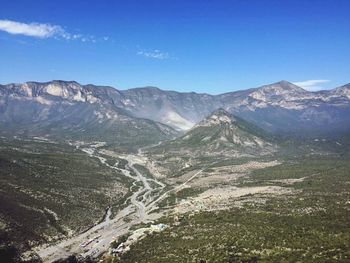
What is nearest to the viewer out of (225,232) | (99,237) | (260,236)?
(260,236)

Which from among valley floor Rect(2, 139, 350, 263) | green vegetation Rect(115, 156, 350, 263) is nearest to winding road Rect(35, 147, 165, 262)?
valley floor Rect(2, 139, 350, 263)

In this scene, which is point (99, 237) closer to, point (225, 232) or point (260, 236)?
point (225, 232)

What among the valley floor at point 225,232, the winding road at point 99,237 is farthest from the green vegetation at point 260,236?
the winding road at point 99,237

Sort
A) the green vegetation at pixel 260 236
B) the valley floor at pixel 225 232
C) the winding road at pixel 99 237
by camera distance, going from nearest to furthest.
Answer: the green vegetation at pixel 260 236, the valley floor at pixel 225 232, the winding road at pixel 99 237

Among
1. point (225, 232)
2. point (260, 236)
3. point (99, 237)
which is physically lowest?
point (99, 237)

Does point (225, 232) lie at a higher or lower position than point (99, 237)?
higher

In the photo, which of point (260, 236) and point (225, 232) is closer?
point (260, 236)

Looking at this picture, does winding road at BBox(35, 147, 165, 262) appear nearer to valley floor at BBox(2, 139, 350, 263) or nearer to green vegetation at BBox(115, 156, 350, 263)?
valley floor at BBox(2, 139, 350, 263)

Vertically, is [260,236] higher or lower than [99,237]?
higher

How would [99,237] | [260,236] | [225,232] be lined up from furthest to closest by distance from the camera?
[99,237] → [225,232] → [260,236]

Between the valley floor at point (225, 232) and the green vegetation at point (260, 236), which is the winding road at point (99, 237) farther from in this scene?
the green vegetation at point (260, 236)

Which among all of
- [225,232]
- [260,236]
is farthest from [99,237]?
[260,236]
